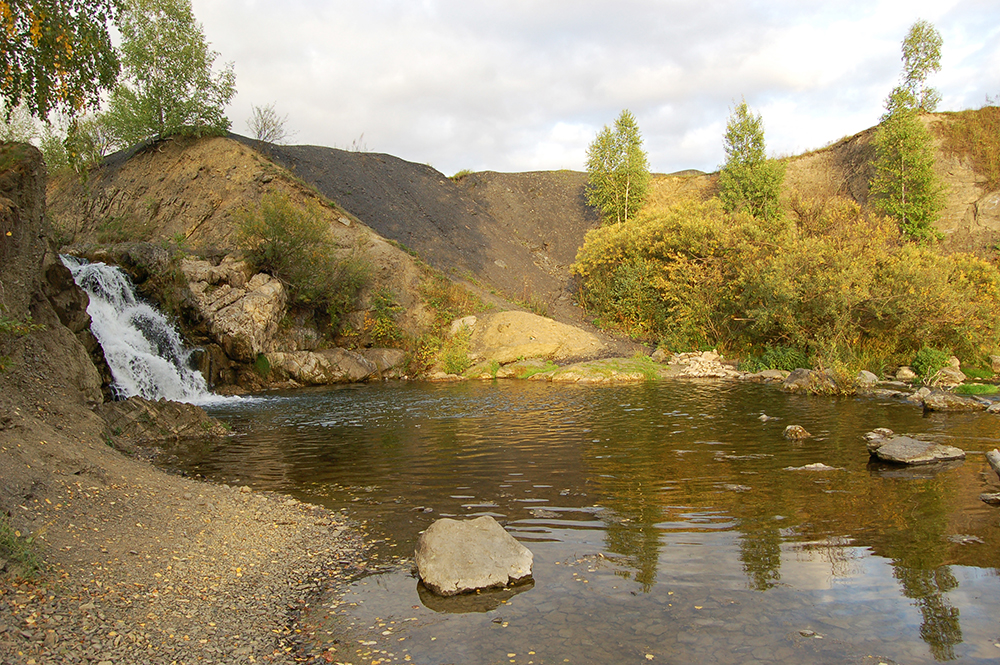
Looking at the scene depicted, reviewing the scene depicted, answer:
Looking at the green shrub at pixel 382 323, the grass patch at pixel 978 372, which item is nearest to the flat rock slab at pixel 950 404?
the grass patch at pixel 978 372

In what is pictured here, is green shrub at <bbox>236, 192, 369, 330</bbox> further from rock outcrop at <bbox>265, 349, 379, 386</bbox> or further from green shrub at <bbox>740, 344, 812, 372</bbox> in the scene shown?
green shrub at <bbox>740, 344, 812, 372</bbox>

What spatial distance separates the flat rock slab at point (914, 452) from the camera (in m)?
10.0

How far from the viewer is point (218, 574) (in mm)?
5707

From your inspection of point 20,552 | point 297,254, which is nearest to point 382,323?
point 297,254

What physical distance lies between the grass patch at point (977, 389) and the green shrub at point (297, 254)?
2080cm

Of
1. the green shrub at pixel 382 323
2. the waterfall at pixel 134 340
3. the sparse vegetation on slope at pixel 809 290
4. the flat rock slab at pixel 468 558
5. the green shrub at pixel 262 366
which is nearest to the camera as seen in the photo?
the flat rock slab at pixel 468 558

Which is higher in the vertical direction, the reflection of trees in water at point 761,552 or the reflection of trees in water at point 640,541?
the reflection of trees in water at point 640,541

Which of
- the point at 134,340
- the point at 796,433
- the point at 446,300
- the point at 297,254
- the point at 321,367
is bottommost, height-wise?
the point at 796,433

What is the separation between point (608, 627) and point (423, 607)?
1.59 meters

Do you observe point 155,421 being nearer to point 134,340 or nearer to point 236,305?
point 134,340

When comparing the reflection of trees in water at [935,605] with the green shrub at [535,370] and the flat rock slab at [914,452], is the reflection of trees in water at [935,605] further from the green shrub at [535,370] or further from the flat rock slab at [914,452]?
the green shrub at [535,370]

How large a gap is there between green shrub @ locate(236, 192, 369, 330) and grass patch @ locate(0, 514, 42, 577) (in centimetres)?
2011

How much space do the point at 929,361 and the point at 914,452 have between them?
10.9 meters

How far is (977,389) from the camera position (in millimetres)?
16297
